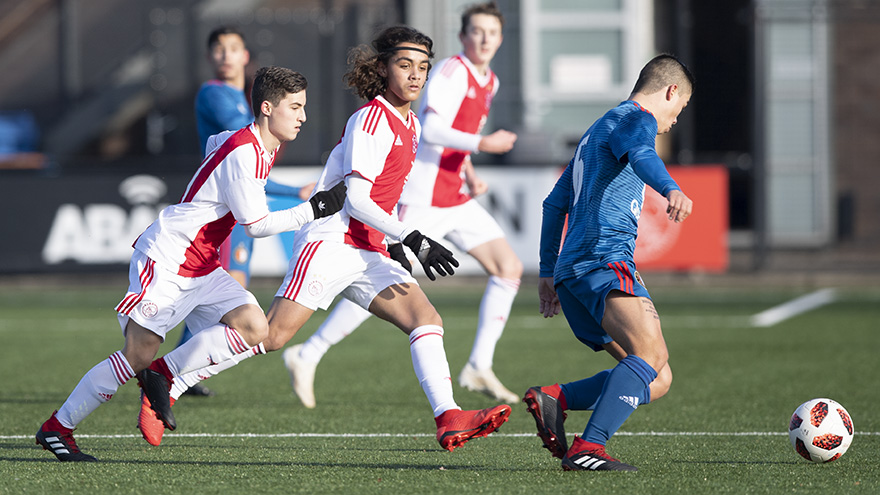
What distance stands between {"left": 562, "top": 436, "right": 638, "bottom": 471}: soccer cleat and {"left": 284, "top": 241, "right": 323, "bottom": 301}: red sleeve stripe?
1.37 m

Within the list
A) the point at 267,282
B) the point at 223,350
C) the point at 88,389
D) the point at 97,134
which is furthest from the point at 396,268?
the point at 97,134

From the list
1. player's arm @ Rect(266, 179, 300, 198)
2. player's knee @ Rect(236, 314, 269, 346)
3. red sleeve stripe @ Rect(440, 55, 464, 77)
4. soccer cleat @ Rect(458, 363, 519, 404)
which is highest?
red sleeve stripe @ Rect(440, 55, 464, 77)

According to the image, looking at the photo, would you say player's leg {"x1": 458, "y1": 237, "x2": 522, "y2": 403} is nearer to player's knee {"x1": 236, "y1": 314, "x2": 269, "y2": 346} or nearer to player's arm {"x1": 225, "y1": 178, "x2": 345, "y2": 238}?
player's knee {"x1": 236, "y1": 314, "x2": 269, "y2": 346}

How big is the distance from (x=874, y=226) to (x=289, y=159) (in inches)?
401

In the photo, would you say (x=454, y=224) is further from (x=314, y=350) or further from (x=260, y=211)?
(x=260, y=211)

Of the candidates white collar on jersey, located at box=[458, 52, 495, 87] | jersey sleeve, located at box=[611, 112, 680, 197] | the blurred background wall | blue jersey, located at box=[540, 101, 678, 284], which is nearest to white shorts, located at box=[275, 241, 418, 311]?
blue jersey, located at box=[540, 101, 678, 284]

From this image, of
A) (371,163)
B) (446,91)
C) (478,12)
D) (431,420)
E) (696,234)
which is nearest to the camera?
(371,163)

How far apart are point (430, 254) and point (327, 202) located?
494mm

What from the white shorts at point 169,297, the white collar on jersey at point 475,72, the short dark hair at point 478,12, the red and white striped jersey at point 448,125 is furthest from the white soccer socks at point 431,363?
the short dark hair at point 478,12

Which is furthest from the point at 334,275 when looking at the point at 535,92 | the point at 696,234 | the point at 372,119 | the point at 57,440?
the point at 535,92

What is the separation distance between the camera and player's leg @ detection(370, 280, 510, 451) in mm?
4852

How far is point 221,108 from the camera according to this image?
6918 millimetres

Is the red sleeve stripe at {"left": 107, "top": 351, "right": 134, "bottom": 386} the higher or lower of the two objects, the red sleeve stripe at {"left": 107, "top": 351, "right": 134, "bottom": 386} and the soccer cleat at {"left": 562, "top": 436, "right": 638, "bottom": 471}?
the higher

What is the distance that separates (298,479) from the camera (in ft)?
15.2
